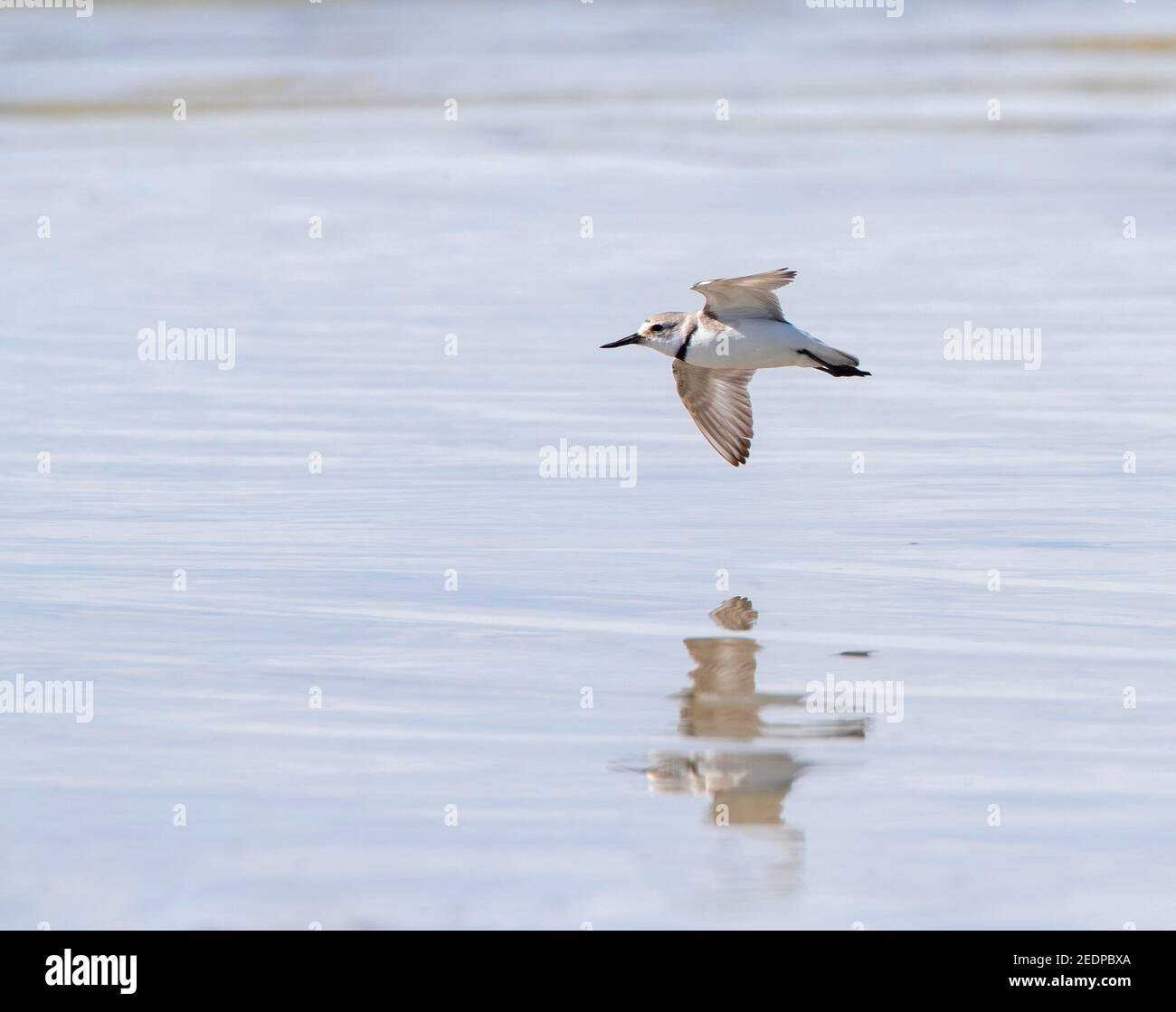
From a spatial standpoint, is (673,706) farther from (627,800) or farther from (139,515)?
(139,515)

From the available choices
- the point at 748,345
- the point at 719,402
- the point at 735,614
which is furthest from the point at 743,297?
the point at 735,614

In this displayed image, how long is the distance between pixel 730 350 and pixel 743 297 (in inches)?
12.5

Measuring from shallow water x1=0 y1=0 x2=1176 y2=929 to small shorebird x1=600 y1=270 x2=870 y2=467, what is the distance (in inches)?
14.7

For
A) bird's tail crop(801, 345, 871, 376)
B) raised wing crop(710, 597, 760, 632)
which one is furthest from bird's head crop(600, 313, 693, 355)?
raised wing crop(710, 597, 760, 632)

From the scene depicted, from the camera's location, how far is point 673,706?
25.1 ft

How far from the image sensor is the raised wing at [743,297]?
9.84 m

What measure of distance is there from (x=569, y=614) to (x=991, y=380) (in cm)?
504

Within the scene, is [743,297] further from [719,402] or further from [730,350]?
[719,402]

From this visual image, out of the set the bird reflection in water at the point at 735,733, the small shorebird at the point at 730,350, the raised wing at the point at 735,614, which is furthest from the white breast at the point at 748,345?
the bird reflection in water at the point at 735,733

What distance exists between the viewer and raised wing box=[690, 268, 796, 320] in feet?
32.3

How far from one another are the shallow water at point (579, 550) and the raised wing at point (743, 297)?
93cm

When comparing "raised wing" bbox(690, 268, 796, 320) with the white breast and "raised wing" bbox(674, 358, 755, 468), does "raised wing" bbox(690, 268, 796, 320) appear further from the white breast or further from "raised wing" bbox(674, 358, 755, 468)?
"raised wing" bbox(674, 358, 755, 468)

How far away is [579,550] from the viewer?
9.73m

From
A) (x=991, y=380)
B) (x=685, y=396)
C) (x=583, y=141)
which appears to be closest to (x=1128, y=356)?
(x=991, y=380)
